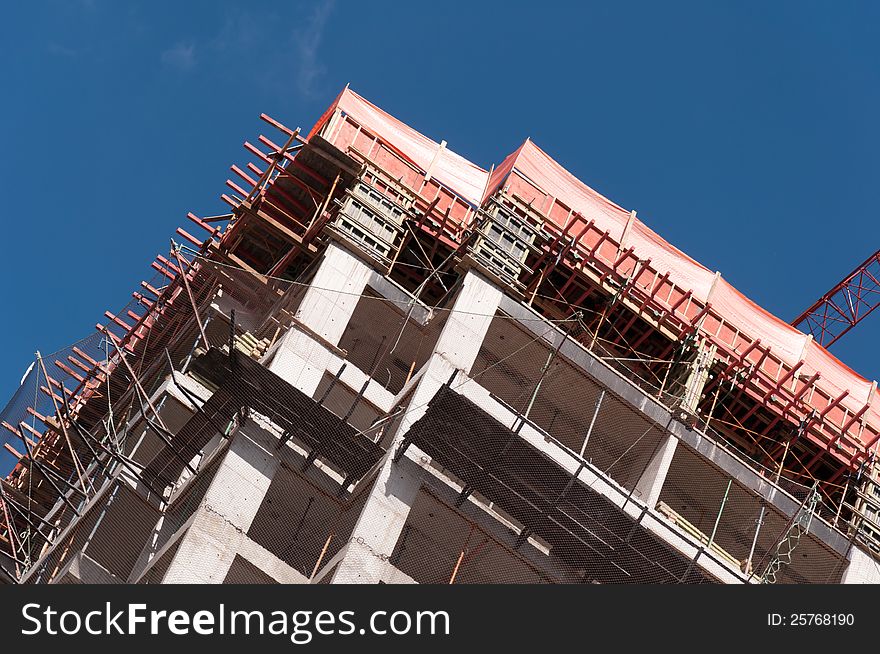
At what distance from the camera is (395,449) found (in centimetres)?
3769

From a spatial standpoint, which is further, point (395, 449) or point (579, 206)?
point (579, 206)

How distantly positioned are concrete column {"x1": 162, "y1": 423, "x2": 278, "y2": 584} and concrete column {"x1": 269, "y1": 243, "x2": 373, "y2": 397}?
2804mm

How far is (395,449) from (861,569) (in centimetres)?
1533

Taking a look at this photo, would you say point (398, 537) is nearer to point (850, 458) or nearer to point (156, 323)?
point (156, 323)

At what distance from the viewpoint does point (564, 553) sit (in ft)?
126

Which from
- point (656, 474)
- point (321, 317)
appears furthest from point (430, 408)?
point (656, 474)

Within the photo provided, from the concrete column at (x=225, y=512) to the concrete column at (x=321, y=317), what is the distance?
2804 mm

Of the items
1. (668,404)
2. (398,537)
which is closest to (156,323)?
(398,537)

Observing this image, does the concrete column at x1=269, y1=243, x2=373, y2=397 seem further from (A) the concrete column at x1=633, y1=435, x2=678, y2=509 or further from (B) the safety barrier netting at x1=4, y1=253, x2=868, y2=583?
(A) the concrete column at x1=633, y1=435, x2=678, y2=509

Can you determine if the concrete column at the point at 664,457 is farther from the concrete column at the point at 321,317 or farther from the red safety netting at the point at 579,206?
the concrete column at the point at 321,317

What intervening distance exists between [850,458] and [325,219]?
60.3 ft

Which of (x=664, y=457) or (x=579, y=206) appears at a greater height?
(x=579, y=206)

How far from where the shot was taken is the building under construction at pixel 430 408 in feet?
123

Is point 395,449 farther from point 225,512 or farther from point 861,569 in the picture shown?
point 861,569
